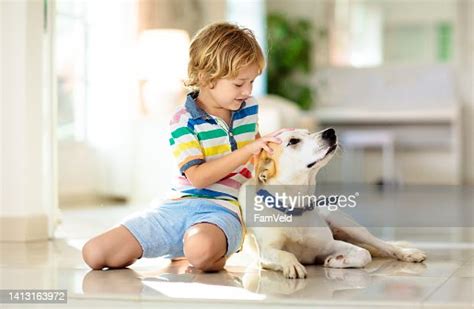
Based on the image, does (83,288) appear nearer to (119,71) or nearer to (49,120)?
(49,120)

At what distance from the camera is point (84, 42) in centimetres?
579

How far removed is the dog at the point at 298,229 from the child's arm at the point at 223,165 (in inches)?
1.3

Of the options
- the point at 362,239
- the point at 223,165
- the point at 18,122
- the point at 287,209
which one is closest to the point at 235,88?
the point at 223,165

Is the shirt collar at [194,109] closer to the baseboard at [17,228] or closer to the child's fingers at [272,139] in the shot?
the child's fingers at [272,139]

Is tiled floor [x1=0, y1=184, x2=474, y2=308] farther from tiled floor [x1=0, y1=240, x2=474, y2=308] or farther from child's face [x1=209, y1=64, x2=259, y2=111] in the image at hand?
child's face [x1=209, y1=64, x2=259, y2=111]

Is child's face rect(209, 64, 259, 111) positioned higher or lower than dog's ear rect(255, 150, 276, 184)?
higher

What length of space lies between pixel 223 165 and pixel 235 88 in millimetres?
204

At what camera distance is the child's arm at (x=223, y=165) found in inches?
88.2

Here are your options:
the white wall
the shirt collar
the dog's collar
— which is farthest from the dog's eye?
the white wall

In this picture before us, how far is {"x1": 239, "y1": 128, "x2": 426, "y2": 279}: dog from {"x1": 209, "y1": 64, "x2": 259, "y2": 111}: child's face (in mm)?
156

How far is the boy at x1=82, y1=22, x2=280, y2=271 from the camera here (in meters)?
2.30

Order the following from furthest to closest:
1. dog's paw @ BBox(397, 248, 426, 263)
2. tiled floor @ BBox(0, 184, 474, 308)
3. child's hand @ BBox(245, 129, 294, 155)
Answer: dog's paw @ BBox(397, 248, 426, 263) → child's hand @ BBox(245, 129, 294, 155) → tiled floor @ BBox(0, 184, 474, 308)

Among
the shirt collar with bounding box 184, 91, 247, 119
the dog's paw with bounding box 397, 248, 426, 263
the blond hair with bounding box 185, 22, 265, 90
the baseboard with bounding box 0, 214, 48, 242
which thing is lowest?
the baseboard with bounding box 0, 214, 48, 242

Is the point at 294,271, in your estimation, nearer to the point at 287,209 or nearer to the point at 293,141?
the point at 287,209
